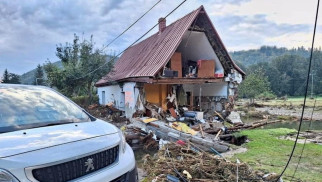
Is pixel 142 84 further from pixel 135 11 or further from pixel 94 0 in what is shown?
pixel 94 0

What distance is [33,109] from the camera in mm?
3232

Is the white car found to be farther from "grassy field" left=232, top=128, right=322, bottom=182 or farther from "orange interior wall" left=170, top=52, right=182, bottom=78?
"orange interior wall" left=170, top=52, right=182, bottom=78

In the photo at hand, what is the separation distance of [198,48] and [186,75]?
2107mm

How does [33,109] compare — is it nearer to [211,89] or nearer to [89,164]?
[89,164]

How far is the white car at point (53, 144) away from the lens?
2.05 m

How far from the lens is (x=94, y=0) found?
12.7 metres

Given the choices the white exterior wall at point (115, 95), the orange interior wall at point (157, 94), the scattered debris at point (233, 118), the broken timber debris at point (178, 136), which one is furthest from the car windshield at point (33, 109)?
the scattered debris at point (233, 118)

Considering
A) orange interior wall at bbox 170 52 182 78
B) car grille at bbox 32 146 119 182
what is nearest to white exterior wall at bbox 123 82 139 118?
orange interior wall at bbox 170 52 182 78

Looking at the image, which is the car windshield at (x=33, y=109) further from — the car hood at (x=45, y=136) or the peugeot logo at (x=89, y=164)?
the peugeot logo at (x=89, y=164)

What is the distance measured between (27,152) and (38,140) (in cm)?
23

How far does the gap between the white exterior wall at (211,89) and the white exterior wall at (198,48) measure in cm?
138

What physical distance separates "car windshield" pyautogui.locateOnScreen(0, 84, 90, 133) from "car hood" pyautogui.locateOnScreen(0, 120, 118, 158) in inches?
9.3

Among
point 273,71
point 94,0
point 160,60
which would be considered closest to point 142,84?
point 160,60

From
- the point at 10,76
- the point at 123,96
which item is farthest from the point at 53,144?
the point at 10,76
